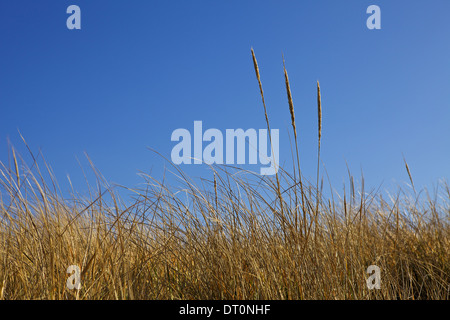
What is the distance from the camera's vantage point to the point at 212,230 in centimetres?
240

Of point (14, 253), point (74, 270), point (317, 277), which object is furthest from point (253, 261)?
point (14, 253)

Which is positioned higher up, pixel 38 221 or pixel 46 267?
pixel 38 221

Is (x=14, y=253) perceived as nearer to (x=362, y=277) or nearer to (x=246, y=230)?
(x=246, y=230)

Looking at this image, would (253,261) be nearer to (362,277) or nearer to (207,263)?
(207,263)

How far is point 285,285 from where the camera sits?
6.26 ft

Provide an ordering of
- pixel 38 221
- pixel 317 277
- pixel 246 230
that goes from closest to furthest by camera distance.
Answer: pixel 317 277
pixel 246 230
pixel 38 221

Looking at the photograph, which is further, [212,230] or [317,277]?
[212,230]
